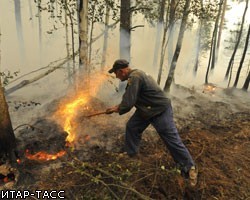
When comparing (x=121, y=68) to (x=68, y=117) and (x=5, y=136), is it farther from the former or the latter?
(x=68, y=117)

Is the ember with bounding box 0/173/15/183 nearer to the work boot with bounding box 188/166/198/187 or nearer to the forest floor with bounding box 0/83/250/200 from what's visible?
the forest floor with bounding box 0/83/250/200

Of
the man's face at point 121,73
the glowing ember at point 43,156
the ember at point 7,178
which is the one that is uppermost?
the man's face at point 121,73

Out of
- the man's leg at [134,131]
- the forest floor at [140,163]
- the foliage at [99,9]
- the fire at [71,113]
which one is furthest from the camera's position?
the foliage at [99,9]

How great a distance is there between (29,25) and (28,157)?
1455 inches

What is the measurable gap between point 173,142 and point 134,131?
38.0 inches

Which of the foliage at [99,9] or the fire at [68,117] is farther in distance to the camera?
the foliage at [99,9]

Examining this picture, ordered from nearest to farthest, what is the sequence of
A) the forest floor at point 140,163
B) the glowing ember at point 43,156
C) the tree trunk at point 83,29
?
the forest floor at point 140,163
the glowing ember at point 43,156
the tree trunk at point 83,29

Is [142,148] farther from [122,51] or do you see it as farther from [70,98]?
[122,51]

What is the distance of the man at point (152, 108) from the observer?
14.6ft

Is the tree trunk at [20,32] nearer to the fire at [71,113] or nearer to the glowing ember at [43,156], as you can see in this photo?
the fire at [71,113]

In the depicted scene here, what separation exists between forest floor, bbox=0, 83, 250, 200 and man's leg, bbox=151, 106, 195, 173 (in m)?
0.29

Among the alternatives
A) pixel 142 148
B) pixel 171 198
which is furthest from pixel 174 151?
pixel 142 148

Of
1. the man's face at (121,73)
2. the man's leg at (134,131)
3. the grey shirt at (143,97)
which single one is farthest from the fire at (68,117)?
the man's face at (121,73)

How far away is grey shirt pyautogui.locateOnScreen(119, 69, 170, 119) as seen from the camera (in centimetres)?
450
